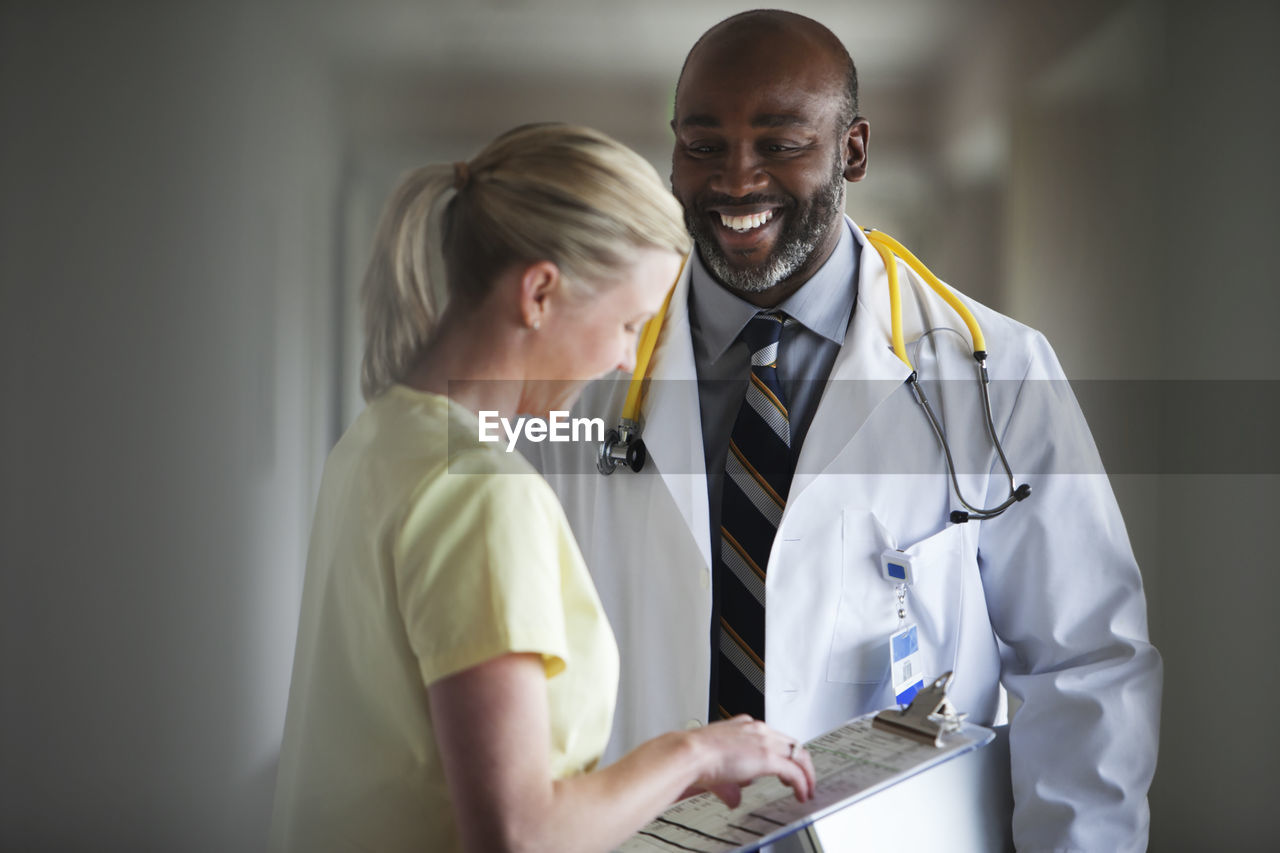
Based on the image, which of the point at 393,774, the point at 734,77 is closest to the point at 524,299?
the point at 393,774

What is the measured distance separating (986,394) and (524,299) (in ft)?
2.28

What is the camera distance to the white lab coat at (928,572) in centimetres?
111

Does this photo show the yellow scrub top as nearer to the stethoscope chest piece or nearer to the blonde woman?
the blonde woman

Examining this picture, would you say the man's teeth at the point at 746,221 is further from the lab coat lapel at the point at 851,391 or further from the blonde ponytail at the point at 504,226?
the blonde ponytail at the point at 504,226

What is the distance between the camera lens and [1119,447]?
163cm

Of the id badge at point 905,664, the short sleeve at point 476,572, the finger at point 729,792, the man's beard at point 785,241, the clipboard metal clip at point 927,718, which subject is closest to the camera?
the short sleeve at point 476,572

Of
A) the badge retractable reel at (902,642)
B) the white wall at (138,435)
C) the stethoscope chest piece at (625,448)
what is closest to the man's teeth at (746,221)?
the stethoscope chest piece at (625,448)

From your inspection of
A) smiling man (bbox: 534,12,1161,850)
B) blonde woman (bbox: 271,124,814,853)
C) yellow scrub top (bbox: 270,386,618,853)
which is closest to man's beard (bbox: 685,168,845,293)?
smiling man (bbox: 534,12,1161,850)

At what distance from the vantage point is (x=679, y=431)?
115 centimetres

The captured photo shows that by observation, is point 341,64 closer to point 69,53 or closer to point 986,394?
point 69,53

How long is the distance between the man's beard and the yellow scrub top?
2.09ft

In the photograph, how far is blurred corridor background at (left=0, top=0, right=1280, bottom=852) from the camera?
5.25 ft

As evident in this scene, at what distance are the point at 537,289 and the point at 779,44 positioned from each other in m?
0.64

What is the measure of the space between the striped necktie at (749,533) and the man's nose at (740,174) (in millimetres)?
236
